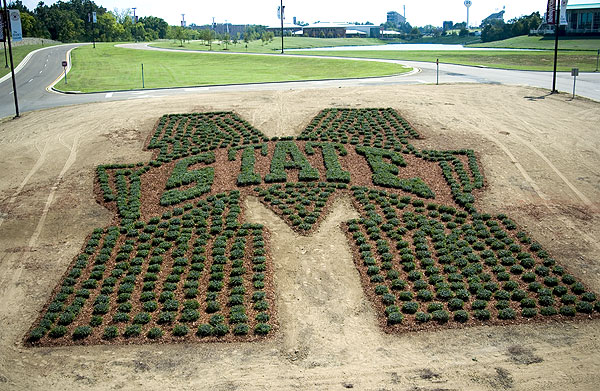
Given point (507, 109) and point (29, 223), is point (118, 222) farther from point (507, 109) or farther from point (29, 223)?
point (507, 109)

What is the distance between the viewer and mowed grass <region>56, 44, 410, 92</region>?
55.0m

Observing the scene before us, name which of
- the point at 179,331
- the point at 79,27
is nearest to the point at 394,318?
the point at 179,331

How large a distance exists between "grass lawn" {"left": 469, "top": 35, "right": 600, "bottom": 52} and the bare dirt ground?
59.3 m

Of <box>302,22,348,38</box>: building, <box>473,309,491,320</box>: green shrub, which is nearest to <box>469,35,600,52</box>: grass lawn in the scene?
<box>302,22,348,38</box>: building

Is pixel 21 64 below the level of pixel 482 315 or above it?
above

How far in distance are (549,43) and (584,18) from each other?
6925 millimetres

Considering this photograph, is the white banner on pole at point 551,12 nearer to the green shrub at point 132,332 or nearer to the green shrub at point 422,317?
the green shrub at point 422,317

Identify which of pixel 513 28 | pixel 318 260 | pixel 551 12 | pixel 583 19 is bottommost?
pixel 318 260

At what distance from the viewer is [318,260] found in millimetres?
19391

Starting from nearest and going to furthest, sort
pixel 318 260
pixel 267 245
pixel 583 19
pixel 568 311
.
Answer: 1. pixel 568 311
2. pixel 318 260
3. pixel 267 245
4. pixel 583 19

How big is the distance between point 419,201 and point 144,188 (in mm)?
12192

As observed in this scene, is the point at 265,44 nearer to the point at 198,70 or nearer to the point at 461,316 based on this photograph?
the point at 198,70

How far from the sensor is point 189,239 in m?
20.8

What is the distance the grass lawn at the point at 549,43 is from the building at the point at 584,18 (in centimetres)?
281
